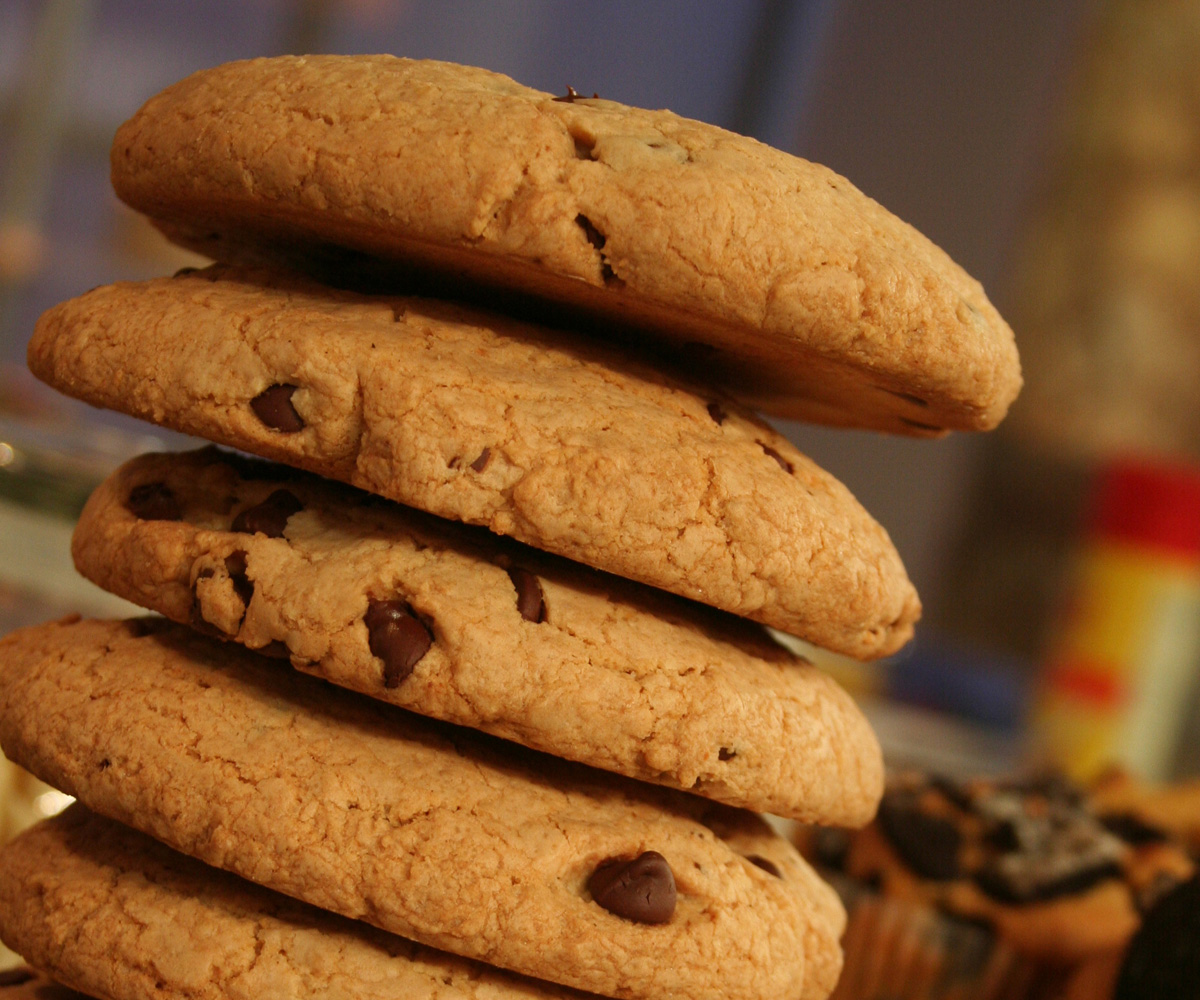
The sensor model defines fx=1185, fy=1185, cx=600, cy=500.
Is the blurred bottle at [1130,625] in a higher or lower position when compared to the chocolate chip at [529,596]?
lower

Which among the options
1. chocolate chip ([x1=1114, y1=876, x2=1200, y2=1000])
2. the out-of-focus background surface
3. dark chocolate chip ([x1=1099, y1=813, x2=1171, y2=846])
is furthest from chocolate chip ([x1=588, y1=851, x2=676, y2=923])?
the out-of-focus background surface

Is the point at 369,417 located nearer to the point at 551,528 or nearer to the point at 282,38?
the point at 551,528

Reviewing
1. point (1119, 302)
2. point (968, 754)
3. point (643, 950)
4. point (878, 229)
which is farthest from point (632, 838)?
point (1119, 302)

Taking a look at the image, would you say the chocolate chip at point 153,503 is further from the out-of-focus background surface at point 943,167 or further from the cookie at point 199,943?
the out-of-focus background surface at point 943,167

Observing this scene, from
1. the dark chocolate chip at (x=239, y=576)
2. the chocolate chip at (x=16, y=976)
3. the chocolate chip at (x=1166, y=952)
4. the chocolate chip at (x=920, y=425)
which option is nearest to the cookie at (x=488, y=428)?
the dark chocolate chip at (x=239, y=576)

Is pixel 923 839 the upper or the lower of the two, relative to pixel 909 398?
lower

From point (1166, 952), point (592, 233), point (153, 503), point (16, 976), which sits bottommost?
point (16, 976)

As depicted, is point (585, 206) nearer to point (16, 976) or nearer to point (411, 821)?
point (411, 821)

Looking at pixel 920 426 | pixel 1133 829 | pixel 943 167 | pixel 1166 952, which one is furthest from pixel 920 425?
pixel 943 167
